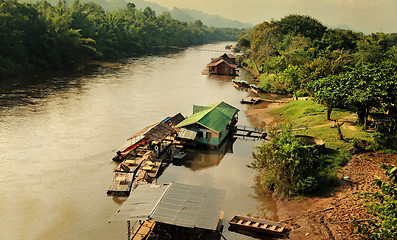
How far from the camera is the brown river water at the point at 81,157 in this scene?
22.9m

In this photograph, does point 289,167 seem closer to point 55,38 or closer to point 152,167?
point 152,167

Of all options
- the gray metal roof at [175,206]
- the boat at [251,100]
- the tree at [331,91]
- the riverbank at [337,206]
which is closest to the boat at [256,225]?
the riverbank at [337,206]

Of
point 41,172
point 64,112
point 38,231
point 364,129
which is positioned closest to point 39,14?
point 64,112

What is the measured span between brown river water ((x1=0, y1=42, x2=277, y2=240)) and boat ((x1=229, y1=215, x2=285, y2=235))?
0.73 metres

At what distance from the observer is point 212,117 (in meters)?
36.8

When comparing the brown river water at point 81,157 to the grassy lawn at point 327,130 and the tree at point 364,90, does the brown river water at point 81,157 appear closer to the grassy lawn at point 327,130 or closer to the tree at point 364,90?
the grassy lawn at point 327,130

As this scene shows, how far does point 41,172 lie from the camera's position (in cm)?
2883

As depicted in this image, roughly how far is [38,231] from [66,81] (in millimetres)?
49152

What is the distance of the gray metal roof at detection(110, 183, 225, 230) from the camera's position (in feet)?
60.7

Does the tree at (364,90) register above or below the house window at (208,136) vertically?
above

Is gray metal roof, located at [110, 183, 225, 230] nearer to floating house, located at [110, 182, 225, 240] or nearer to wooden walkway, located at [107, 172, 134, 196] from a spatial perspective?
floating house, located at [110, 182, 225, 240]

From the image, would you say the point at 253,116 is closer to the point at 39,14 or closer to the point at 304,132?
the point at 304,132

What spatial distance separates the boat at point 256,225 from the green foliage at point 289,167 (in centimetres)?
Result: 446

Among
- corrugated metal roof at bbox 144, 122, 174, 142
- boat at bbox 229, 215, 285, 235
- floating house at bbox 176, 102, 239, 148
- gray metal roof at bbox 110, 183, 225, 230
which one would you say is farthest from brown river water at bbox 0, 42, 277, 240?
corrugated metal roof at bbox 144, 122, 174, 142
